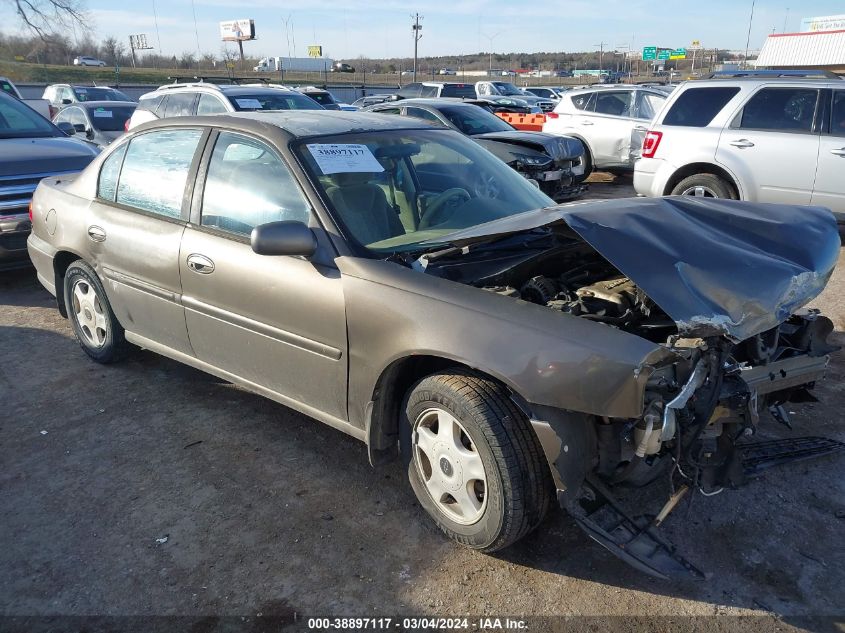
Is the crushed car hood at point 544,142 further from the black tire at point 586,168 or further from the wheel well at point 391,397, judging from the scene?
the wheel well at point 391,397

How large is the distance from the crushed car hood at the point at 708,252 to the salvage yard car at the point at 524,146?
600 centimetres

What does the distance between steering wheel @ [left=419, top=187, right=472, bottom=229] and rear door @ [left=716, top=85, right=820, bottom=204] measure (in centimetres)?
521

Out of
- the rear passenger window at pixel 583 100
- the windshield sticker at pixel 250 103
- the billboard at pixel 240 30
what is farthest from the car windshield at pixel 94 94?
the billboard at pixel 240 30

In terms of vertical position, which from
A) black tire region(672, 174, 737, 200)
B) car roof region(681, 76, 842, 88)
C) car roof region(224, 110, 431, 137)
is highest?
car roof region(681, 76, 842, 88)

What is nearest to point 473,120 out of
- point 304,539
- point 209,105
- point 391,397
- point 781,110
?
point 209,105

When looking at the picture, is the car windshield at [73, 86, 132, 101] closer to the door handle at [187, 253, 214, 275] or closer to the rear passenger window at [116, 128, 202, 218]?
the rear passenger window at [116, 128, 202, 218]

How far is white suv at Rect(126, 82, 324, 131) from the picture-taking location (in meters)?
10.1

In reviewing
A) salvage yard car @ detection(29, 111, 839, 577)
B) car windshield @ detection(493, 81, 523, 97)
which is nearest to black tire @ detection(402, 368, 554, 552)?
salvage yard car @ detection(29, 111, 839, 577)

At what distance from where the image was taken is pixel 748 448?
3.25 meters

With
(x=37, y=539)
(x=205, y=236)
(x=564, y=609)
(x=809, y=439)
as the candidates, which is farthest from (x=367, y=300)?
(x=809, y=439)

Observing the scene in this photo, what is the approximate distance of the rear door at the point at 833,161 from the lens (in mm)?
7121

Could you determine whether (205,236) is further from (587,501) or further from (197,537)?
(587,501)

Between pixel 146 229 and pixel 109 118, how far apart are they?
36.2 ft


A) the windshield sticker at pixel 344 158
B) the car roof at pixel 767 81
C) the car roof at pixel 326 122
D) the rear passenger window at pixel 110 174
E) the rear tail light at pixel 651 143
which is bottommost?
the rear tail light at pixel 651 143
